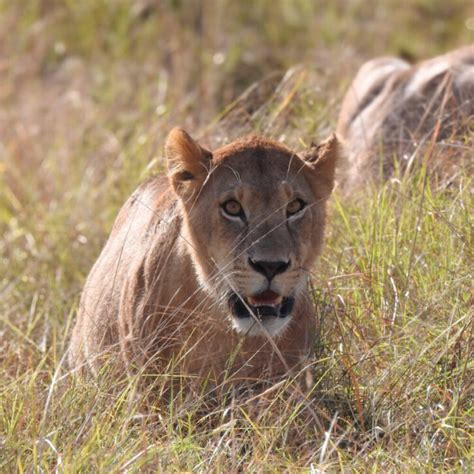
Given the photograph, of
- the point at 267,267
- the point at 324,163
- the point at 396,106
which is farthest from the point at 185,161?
the point at 396,106

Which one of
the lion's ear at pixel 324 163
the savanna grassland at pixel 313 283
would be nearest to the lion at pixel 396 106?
the savanna grassland at pixel 313 283

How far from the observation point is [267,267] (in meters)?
4.63

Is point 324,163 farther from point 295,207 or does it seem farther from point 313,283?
point 313,283

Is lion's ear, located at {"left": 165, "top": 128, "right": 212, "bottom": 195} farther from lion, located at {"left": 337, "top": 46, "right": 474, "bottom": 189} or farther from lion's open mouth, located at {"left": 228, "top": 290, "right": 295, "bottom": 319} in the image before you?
lion, located at {"left": 337, "top": 46, "right": 474, "bottom": 189}

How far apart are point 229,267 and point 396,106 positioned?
2.93 metres

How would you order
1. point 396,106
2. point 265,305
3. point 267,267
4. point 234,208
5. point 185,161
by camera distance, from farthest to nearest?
point 396,106 < point 185,161 < point 234,208 < point 265,305 < point 267,267

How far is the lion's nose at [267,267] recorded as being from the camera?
4629mm

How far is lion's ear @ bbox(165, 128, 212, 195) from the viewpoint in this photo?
505cm

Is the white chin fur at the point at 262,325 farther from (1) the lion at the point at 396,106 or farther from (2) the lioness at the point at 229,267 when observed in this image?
(1) the lion at the point at 396,106

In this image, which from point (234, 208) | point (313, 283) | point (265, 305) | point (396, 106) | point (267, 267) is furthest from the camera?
point (396, 106)

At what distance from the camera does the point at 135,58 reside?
11.1m

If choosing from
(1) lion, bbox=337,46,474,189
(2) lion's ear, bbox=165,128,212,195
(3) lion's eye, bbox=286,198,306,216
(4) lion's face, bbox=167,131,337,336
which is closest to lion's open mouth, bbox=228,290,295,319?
(4) lion's face, bbox=167,131,337,336

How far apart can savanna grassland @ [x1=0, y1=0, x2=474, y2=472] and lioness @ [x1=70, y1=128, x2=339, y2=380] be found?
0.18 m

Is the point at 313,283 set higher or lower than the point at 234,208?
lower
